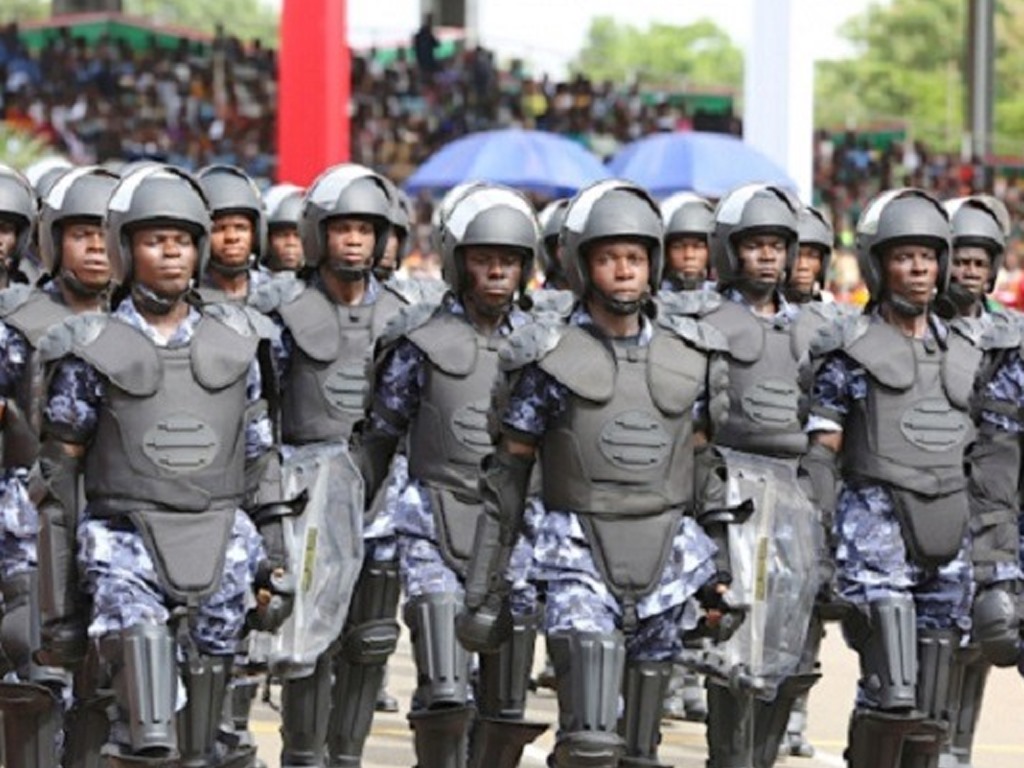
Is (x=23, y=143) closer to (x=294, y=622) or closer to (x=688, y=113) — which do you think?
(x=688, y=113)

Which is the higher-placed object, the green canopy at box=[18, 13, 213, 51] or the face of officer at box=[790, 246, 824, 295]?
the green canopy at box=[18, 13, 213, 51]

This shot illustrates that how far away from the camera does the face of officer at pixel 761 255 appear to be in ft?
40.7


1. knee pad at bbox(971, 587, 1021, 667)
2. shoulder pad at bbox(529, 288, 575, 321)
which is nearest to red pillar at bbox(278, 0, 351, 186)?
shoulder pad at bbox(529, 288, 575, 321)

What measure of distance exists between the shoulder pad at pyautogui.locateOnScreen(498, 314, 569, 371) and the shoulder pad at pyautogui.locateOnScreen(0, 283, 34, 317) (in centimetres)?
213

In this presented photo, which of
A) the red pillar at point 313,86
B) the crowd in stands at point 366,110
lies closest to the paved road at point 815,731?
the red pillar at point 313,86

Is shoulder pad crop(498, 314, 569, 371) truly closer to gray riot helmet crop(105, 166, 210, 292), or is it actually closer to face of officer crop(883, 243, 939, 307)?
gray riot helmet crop(105, 166, 210, 292)

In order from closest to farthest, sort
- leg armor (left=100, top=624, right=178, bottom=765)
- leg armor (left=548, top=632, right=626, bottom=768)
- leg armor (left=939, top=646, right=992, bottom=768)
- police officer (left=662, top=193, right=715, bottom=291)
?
leg armor (left=100, top=624, right=178, bottom=765) < leg armor (left=548, top=632, right=626, bottom=768) < leg armor (left=939, top=646, right=992, bottom=768) < police officer (left=662, top=193, right=715, bottom=291)

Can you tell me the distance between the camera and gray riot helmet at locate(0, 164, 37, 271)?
38.0 ft

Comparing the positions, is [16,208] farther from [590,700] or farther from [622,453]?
Answer: [590,700]

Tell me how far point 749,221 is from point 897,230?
172 cm

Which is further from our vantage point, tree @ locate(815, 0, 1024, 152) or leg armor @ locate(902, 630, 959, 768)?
tree @ locate(815, 0, 1024, 152)

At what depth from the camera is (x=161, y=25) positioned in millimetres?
42000

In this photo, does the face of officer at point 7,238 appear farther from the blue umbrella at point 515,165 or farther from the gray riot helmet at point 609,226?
the blue umbrella at point 515,165

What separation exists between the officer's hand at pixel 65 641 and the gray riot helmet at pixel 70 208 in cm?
182
